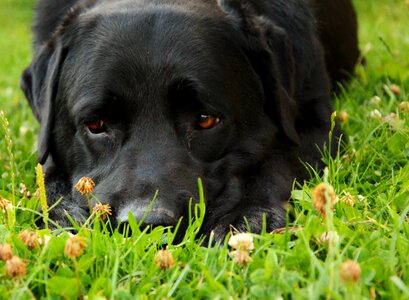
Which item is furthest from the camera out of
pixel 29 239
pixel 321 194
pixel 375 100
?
pixel 375 100

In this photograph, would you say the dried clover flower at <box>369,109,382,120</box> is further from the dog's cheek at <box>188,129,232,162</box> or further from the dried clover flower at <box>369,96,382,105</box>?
the dog's cheek at <box>188,129,232,162</box>

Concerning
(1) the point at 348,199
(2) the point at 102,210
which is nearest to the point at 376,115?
(1) the point at 348,199

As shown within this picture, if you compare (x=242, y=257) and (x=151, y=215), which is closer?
(x=242, y=257)

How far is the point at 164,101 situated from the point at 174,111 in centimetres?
5

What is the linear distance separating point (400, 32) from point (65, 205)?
12.8 feet

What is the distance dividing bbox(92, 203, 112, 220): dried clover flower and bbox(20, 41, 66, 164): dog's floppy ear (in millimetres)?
808

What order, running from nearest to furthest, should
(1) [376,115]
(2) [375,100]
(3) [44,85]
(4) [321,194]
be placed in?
(4) [321,194]
(3) [44,85]
(1) [376,115]
(2) [375,100]

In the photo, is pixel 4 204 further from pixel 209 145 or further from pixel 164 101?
pixel 209 145

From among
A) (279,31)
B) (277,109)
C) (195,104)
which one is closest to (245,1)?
(279,31)

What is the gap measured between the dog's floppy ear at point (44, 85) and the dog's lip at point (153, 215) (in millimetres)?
886

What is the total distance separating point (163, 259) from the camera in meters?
2.05

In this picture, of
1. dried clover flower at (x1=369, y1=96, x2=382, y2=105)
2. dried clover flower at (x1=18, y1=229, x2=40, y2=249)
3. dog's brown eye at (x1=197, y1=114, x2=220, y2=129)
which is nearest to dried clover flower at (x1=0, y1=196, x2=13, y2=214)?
dried clover flower at (x1=18, y1=229, x2=40, y2=249)

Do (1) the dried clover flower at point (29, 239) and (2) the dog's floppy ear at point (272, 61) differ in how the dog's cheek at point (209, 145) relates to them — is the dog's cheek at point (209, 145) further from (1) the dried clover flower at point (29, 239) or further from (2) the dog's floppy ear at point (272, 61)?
(1) the dried clover flower at point (29, 239)

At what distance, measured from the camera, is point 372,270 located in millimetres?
1927
